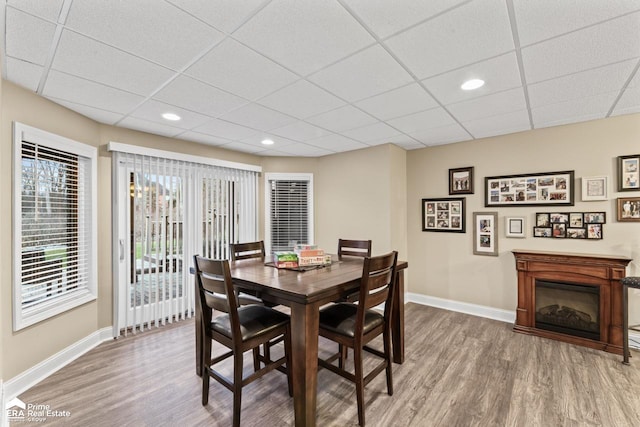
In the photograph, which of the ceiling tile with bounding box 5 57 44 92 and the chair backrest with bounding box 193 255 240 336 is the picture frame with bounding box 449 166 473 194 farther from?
the ceiling tile with bounding box 5 57 44 92

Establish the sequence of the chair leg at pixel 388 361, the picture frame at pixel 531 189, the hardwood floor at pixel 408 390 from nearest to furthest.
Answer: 1. the hardwood floor at pixel 408 390
2. the chair leg at pixel 388 361
3. the picture frame at pixel 531 189

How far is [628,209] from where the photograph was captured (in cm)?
310

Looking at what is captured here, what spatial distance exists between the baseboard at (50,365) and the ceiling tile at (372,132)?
367 cm

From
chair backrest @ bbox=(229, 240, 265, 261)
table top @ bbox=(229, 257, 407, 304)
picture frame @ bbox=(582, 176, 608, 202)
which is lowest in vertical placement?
table top @ bbox=(229, 257, 407, 304)

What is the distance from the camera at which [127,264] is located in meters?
3.44

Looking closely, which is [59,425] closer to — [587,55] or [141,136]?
[141,136]

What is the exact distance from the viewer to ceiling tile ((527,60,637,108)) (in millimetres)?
2102

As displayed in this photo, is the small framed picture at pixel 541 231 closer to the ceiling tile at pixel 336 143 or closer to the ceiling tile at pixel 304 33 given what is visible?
the ceiling tile at pixel 336 143

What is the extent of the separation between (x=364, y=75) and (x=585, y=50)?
1.41 meters

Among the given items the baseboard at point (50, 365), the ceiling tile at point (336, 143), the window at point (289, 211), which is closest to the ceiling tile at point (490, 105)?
the ceiling tile at point (336, 143)

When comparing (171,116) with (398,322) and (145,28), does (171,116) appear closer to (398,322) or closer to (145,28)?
(145,28)

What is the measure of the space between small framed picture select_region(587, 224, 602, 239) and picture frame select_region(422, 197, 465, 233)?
1335mm

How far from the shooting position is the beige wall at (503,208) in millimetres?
3186

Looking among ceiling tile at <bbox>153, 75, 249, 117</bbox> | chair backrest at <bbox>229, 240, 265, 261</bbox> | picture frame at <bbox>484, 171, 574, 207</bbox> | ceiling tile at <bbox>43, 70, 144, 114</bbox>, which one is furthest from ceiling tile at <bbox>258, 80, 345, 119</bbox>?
picture frame at <bbox>484, 171, 574, 207</bbox>
